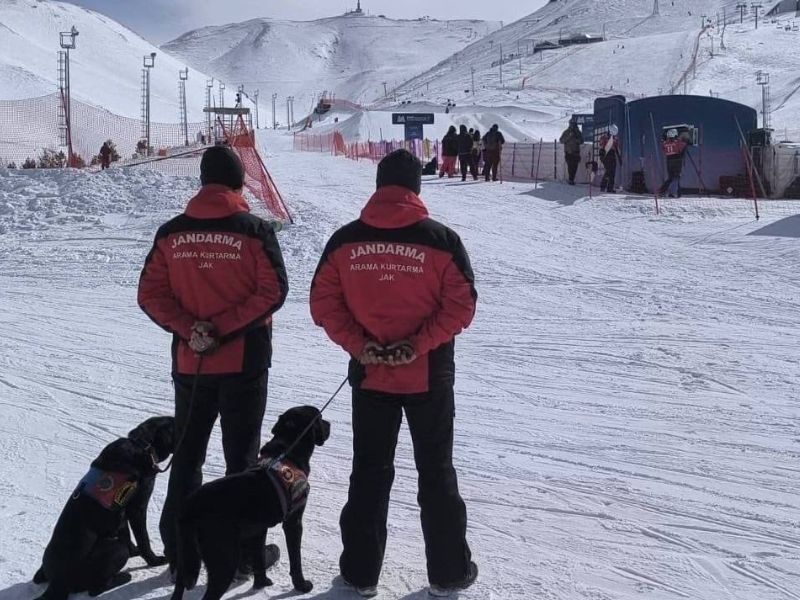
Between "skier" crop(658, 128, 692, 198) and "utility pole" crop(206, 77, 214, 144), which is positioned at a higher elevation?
"utility pole" crop(206, 77, 214, 144)

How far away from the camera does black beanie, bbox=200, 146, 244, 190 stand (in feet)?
12.0

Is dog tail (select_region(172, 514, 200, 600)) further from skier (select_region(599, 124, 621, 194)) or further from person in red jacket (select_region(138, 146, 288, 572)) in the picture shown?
skier (select_region(599, 124, 621, 194))

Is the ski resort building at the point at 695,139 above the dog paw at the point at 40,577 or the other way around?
above

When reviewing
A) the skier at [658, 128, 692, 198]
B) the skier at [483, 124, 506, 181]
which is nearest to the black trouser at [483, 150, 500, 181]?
the skier at [483, 124, 506, 181]

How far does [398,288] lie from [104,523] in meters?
1.48

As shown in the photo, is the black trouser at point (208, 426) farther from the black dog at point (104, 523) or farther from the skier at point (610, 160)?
the skier at point (610, 160)

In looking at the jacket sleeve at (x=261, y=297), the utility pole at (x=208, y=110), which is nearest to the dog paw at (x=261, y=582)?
the jacket sleeve at (x=261, y=297)

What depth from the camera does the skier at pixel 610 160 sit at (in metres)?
18.6

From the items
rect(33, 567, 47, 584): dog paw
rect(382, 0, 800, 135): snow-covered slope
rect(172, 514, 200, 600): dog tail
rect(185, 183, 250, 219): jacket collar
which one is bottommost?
rect(33, 567, 47, 584): dog paw

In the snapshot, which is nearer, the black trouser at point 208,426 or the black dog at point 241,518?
the black dog at point 241,518

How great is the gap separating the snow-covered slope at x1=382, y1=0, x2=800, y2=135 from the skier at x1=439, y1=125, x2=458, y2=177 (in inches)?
816

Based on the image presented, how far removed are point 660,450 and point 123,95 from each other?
76.4 m

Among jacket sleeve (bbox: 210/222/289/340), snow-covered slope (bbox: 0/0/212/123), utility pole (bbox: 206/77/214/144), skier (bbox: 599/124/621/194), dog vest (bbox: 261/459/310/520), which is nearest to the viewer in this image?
dog vest (bbox: 261/459/310/520)

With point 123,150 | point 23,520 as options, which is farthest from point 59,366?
point 123,150
